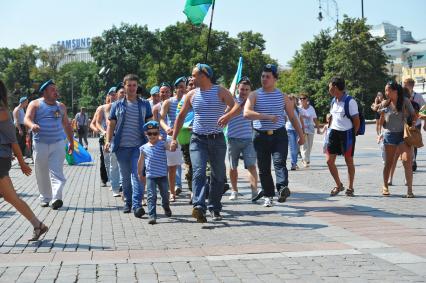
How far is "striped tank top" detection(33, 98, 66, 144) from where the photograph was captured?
9.60m

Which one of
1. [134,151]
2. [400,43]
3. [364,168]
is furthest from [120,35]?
[400,43]

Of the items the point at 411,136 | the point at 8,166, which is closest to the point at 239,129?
the point at 411,136

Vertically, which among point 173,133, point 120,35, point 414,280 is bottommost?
point 414,280

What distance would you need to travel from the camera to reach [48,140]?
9.64 m

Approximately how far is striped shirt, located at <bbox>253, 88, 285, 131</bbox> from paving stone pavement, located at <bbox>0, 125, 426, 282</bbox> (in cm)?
118

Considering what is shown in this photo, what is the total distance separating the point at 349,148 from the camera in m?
10.1

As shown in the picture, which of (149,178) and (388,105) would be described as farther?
(388,105)

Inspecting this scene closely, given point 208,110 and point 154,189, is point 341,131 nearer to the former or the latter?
point 208,110

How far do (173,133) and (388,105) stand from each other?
3.94m

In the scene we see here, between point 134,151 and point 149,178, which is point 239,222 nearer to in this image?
point 149,178

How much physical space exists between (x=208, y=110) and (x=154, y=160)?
108cm

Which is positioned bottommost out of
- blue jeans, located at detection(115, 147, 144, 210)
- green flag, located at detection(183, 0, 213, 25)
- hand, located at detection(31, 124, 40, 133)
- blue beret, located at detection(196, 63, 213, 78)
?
blue jeans, located at detection(115, 147, 144, 210)

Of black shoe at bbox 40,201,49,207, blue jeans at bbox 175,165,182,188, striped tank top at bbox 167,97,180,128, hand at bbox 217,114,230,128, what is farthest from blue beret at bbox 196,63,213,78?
black shoe at bbox 40,201,49,207

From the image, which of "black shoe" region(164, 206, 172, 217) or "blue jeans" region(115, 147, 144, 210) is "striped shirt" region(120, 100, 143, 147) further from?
"black shoe" region(164, 206, 172, 217)
